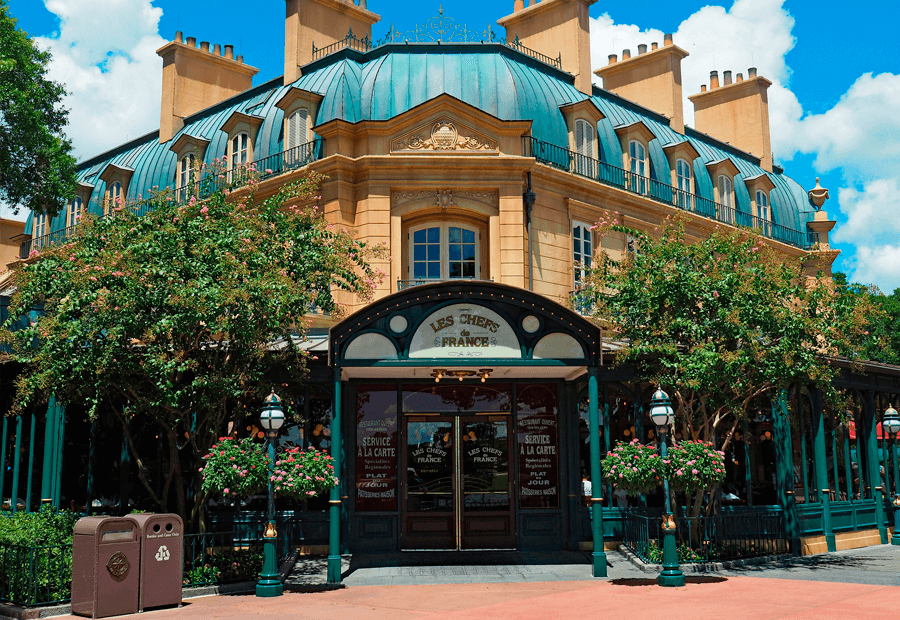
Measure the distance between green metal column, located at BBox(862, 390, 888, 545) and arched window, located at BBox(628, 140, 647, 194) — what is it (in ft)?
24.9

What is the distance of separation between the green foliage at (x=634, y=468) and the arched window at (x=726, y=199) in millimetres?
13474

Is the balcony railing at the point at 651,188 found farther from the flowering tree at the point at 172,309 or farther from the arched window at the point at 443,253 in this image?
the flowering tree at the point at 172,309

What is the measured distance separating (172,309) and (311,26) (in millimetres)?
13446

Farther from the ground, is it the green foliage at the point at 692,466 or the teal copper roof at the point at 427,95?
the teal copper roof at the point at 427,95

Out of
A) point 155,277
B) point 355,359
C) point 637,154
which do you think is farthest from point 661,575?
point 637,154

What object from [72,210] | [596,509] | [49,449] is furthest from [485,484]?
[72,210]

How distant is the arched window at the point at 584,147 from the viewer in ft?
72.7

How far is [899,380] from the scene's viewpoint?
22.0 m

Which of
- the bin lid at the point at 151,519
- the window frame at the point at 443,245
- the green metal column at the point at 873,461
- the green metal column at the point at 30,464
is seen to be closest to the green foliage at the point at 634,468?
the bin lid at the point at 151,519

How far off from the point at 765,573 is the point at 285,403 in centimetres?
881

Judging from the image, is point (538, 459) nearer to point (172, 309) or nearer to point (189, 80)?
point (172, 309)

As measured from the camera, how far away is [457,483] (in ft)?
56.0

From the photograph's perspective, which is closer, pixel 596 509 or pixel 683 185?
pixel 596 509

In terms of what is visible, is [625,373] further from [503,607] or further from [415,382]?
[503,607]
